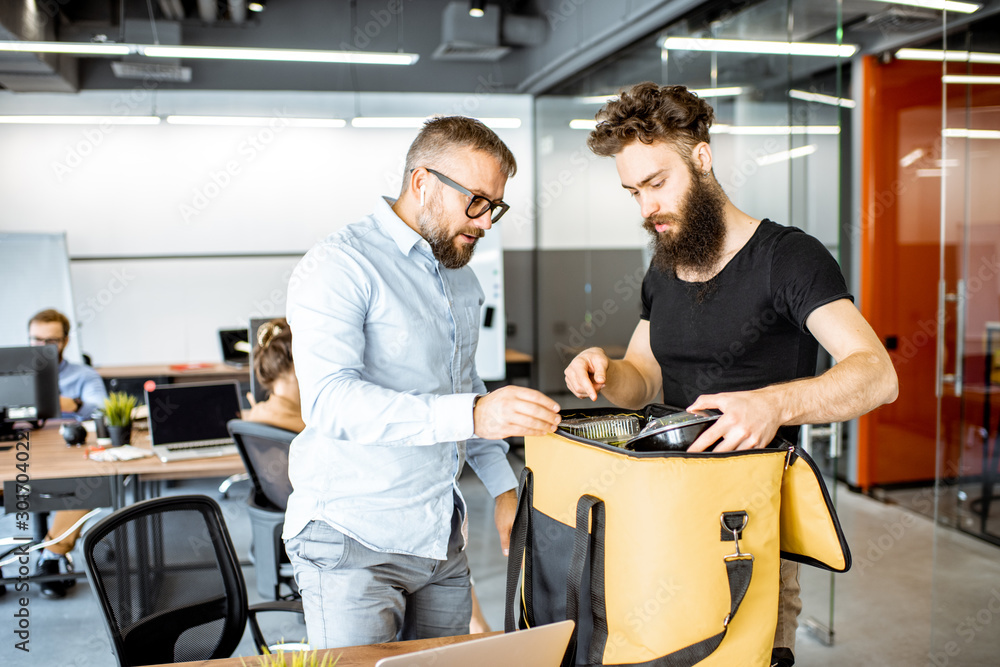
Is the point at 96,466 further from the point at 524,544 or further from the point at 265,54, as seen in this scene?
the point at 265,54

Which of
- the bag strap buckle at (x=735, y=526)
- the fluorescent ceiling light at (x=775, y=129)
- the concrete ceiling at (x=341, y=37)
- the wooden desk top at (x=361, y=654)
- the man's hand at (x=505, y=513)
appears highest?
the concrete ceiling at (x=341, y=37)

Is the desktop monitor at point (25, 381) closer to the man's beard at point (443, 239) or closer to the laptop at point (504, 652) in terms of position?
the man's beard at point (443, 239)

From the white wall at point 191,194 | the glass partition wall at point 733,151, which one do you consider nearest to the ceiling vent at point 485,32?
the glass partition wall at point 733,151

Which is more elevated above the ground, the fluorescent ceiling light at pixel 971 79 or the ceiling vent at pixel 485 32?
the ceiling vent at pixel 485 32

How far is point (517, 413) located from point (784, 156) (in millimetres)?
2974

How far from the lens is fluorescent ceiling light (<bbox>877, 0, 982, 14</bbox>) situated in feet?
10.0

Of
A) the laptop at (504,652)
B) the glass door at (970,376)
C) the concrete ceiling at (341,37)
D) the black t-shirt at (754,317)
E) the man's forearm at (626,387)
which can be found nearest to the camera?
the laptop at (504,652)

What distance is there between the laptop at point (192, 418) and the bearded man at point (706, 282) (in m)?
2.59

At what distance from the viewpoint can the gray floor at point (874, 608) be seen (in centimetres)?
298

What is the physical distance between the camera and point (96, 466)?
3404 mm

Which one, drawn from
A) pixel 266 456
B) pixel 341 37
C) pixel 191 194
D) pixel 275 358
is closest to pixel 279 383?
pixel 275 358

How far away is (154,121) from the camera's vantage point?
712 cm

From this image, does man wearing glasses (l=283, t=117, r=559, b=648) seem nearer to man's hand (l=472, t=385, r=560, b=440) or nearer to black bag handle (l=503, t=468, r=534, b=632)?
man's hand (l=472, t=385, r=560, b=440)

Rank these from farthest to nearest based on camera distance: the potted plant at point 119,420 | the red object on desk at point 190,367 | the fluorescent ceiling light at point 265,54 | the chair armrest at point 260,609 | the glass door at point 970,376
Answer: the red object on desk at point 190,367, the fluorescent ceiling light at point 265,54, the potted plant at point 119,420, the glass door at point 970,376, the chair armrest at point 260,609
